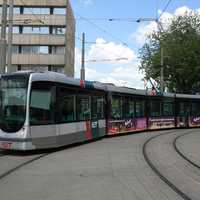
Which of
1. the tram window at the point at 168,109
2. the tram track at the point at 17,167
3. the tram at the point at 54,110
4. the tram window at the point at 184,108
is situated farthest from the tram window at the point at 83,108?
the tram window at the point at 184,108

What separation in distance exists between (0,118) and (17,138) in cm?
103

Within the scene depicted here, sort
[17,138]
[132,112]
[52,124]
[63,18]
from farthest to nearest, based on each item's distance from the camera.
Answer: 1. [63,18]
2. [132,112]
3. [52,124]
4. [17,138]

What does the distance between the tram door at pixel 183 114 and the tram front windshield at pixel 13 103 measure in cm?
2047

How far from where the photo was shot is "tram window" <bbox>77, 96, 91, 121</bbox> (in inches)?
784

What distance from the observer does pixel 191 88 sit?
6203 centimetres

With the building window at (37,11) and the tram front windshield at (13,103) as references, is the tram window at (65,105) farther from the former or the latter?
the building window at (37,11)

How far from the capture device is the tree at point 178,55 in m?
59.3

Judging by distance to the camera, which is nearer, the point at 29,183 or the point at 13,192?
the point at 13,192

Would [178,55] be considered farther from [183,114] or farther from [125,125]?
[125,125]

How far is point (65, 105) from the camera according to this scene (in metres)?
18.3

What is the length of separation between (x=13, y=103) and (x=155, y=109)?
17.1 meters

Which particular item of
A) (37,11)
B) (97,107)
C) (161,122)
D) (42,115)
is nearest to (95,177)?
(42,115)

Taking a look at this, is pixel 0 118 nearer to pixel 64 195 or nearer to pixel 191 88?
pixel 64 195

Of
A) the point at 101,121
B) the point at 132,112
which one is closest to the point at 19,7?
the point at 132,112
